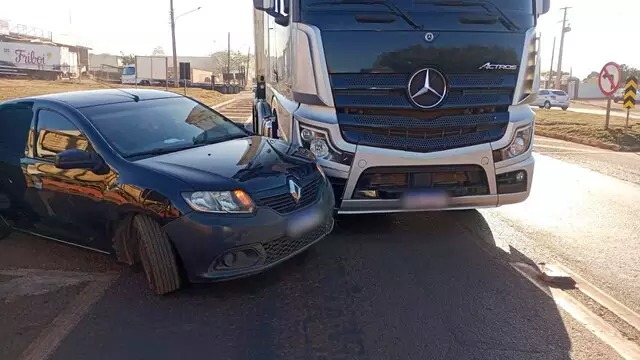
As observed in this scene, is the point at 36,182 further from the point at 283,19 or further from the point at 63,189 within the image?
the point at 283,19

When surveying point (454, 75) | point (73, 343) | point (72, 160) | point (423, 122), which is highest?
point (454, 75)

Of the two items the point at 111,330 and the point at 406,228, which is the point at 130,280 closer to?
the point at 111,330

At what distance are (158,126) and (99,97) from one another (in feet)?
2.36

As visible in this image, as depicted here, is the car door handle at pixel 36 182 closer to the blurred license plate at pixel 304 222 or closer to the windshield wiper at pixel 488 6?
the blurred license plate at pixel 304 222

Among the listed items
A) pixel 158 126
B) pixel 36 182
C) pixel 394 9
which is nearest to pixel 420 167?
pixel 394 9

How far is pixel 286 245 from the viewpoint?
394 centimetres

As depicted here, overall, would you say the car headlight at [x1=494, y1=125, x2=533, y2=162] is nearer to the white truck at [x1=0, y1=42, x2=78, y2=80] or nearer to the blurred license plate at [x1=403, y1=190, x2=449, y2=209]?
the blurred license plate at [x1=403, y1=190, x2=449, y2=209]

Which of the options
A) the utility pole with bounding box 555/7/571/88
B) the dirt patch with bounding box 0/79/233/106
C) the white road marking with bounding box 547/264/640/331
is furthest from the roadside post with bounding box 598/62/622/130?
the utility pole with bounding box 555/7/571/88

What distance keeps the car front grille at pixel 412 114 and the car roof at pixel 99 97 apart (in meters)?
2.03

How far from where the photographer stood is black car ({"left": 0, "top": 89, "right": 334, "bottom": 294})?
3717mm

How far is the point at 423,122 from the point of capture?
4738 mm

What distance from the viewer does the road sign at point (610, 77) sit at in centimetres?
1373

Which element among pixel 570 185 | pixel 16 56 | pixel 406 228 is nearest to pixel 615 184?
pixel 570 185

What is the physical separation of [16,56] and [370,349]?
61546 millimetres
